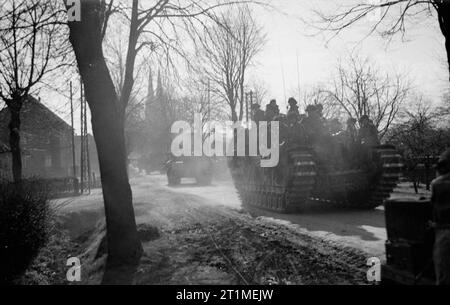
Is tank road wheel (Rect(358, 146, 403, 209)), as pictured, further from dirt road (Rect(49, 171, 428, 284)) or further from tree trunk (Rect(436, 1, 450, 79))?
tree trunk (Rect(436, 1, 450, 79))

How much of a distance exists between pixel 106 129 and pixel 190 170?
22.5m

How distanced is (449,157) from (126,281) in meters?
4.35

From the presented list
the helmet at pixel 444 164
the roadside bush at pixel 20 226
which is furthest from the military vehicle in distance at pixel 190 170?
the helmet at pixel 444 164

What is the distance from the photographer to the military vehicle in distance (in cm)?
2864

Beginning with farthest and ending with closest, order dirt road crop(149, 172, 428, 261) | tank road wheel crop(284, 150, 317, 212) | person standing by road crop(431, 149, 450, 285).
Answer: tank road wheel crop(284, 150, 317, 212) < dirt road crop(149, 172, 428, 261) < person standing by road crop(431, 149, 450, 285)

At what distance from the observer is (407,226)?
3809 millimetres

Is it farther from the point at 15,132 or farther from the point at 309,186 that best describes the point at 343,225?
the point at 15,132

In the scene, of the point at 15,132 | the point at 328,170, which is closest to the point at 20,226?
the point at 328,170

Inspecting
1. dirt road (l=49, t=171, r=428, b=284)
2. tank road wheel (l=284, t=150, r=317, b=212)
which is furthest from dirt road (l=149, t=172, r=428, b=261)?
tank road wheel (l=284, t=150, r=317, b=212)

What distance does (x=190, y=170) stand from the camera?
2894cm

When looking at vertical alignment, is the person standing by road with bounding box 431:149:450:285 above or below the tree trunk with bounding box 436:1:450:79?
below

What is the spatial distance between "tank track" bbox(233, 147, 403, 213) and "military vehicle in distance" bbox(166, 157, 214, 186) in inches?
610

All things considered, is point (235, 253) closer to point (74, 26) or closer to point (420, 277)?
point (420, 277)

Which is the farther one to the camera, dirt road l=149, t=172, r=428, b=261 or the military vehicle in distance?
the military vehicle in distance
